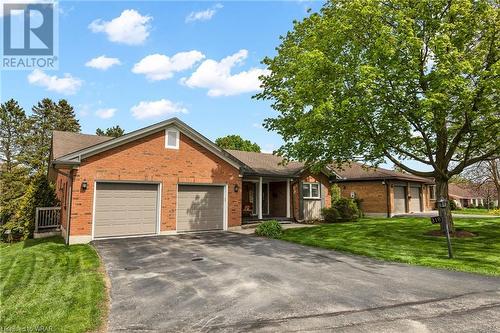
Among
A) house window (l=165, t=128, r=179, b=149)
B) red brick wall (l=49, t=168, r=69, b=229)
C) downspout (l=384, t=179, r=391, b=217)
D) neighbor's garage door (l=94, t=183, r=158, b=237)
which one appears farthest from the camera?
downspout (l=384, t=179, r=391, b=217)

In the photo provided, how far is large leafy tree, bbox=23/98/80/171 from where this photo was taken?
1818 inches

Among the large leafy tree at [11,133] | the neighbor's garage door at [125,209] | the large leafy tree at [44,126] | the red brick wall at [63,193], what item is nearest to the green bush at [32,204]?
the red brick wall at [63,193]

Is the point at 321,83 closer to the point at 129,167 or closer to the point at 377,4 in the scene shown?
the point at 377,4

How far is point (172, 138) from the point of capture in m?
16.7

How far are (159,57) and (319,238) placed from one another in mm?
12462

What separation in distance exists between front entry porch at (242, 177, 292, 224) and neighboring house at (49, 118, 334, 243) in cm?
313

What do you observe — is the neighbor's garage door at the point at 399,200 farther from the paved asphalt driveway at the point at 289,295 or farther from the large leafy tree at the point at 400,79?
the paved asphalt driveway at the point at 289,295

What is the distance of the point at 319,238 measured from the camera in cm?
1539

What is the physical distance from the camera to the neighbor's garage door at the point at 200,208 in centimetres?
1686

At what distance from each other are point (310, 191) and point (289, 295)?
711 inches

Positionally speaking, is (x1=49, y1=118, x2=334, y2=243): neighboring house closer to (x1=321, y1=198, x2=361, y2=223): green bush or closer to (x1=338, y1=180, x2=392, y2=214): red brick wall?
(x1=321, y1=198, x2=361, y2=223): green bush

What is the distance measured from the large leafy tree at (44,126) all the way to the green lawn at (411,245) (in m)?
43.1

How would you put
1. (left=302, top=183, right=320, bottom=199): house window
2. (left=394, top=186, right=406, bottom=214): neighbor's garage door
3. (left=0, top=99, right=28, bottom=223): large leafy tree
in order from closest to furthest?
1. (left=302, top=183, right=320, bottom=199): house window
2. (left=394, top=186, right=406, bottom=214): neighbor's garage door
3. (left=0, top=99, right=28, bottom=223): large leafy tree

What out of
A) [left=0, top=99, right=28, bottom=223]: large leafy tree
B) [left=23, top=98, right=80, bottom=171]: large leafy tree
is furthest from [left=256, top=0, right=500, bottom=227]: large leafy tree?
[left=0, top=99, right=28, bottom=223]: large leafy tree
